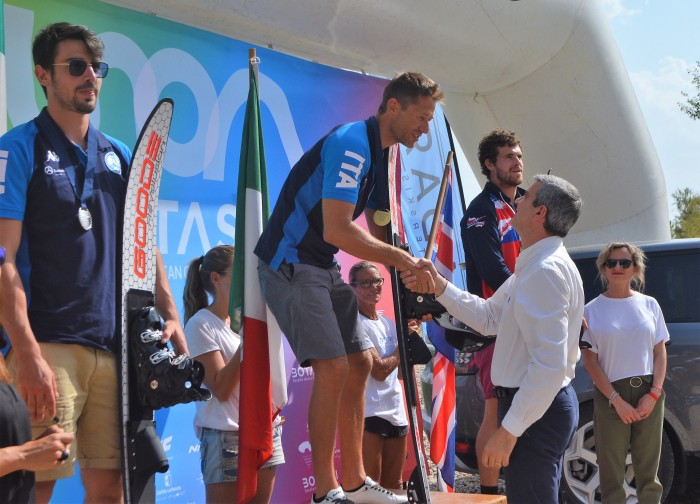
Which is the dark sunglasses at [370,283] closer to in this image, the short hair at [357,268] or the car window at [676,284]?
the short hair at [357,268]

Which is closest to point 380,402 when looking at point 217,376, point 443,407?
point 443,407

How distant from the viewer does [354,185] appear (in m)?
3.19

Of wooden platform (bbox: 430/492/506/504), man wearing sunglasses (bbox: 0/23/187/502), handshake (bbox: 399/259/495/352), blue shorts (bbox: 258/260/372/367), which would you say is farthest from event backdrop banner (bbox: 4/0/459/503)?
handshake (bbox: 399/259/495/352)

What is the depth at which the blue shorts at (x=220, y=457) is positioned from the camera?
3637 mm

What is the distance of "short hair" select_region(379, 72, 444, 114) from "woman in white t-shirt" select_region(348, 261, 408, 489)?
1481 mm

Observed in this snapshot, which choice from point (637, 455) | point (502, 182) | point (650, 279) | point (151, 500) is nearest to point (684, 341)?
point (650, 279)

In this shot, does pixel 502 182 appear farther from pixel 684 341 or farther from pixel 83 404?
pixel 83 404

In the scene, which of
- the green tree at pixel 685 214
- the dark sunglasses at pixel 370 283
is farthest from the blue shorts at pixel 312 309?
the green tree at pixel 685 214

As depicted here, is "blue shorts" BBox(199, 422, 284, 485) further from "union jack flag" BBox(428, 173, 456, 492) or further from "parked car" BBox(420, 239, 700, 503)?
"parked car" BBox(420, 239, 700, 503)

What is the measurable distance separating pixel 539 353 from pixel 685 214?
30.0 metres

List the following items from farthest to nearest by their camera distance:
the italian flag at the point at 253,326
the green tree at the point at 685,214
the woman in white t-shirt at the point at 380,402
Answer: the green tree at the point at 685,214
the woman in white t-shirt at the point at 380,402
the italian flag at the point at 253,326

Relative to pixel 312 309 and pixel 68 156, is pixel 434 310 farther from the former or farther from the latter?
pixel 68 156

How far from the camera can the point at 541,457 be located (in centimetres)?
274

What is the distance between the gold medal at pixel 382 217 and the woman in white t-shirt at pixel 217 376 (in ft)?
2.76
